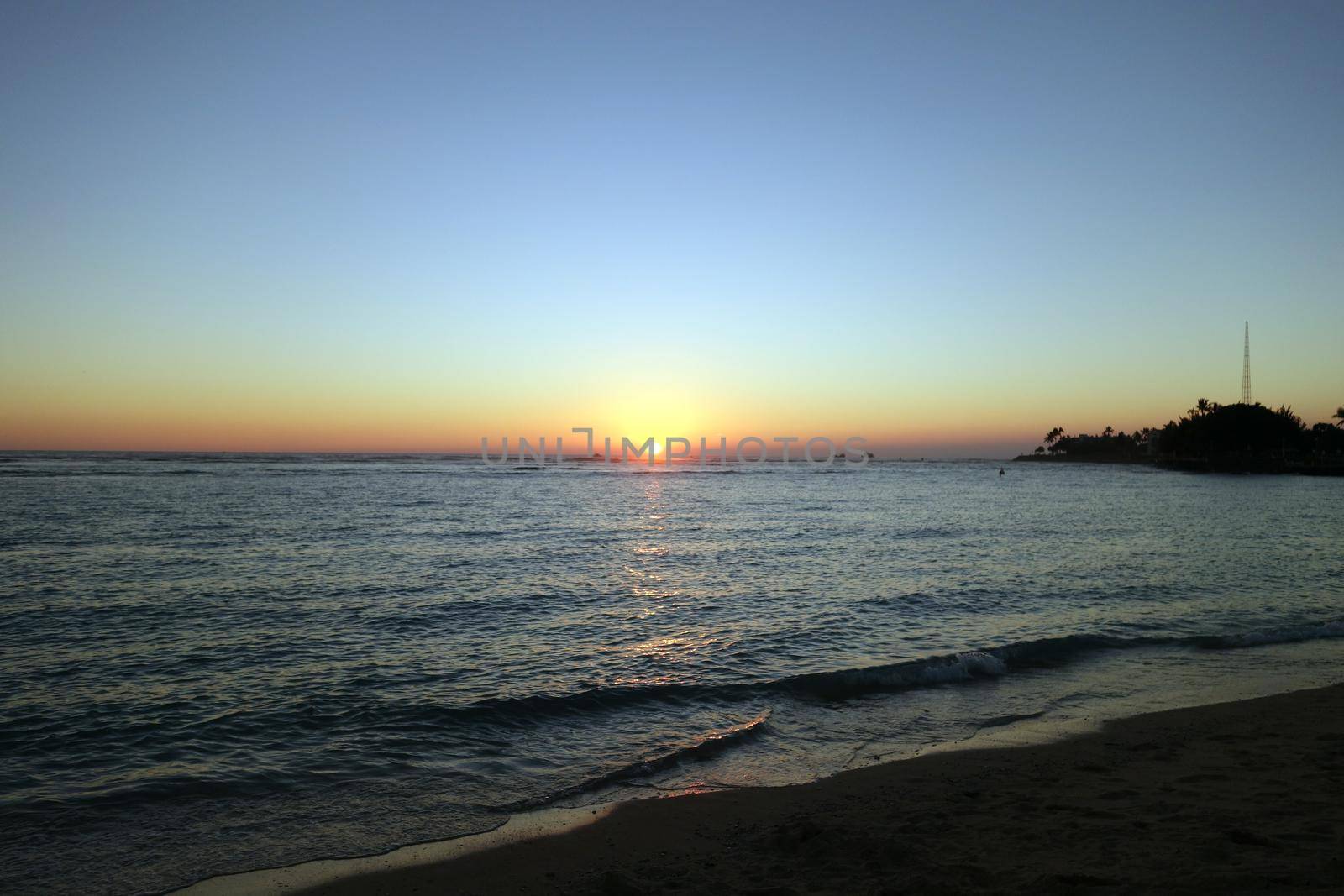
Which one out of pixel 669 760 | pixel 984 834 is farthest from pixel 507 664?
pixel 984 834

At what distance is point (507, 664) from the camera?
14.5 meters

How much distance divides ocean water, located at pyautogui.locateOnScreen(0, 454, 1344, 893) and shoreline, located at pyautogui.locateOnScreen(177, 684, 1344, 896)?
2.27ft

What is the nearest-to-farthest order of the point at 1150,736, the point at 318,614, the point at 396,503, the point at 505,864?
1. the point at 505,864
2. the point at 1150,736
3. the point at 318,614
4. the point at 396,503

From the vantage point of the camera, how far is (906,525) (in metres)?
45.3

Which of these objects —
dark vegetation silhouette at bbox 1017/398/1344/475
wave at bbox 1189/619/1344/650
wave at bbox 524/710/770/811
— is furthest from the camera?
dark vegetation silhouette at bbox 1017/398/1344/475

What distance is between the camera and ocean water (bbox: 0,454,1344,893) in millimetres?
8867

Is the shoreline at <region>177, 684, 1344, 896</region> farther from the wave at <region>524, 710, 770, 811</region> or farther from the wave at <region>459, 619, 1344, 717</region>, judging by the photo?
the wave at <region>459, 619, 1344, 717</region>

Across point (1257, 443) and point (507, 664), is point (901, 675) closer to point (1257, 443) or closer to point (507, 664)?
point (507, 664)

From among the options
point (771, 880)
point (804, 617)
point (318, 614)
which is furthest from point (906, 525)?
point (771, 880)

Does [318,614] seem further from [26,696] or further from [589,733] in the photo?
[589,733]

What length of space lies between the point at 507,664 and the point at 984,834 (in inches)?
372

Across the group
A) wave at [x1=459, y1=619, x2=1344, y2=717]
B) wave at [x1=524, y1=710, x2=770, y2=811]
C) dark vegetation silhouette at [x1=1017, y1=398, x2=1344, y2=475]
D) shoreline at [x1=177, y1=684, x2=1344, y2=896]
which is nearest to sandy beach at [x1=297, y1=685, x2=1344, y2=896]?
shoreline at [x1=177, y1=684, x2=1344, y2=896]

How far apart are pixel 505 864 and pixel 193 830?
363 cm

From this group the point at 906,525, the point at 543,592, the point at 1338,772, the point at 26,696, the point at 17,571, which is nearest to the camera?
the point at 1338,772
